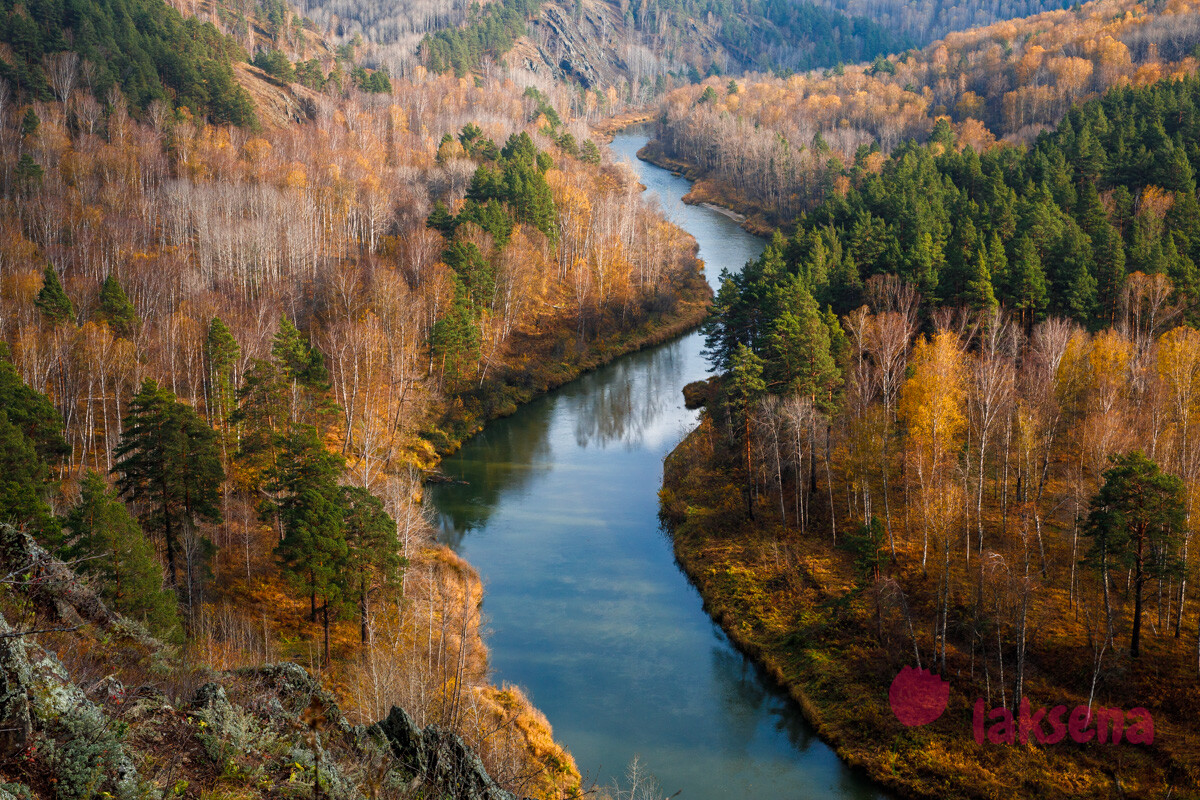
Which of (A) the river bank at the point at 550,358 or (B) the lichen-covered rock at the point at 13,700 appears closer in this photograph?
(B) the lichen-covered rock at the point at 13,700

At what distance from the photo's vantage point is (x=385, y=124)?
113438mm

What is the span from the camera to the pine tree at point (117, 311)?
4906 cm

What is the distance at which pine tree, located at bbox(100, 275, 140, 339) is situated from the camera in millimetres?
49062

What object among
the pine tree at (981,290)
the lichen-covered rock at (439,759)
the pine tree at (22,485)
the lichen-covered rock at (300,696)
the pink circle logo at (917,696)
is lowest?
the pink circle logo at (917,696)

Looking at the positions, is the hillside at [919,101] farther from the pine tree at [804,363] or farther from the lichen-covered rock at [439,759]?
the lichen-covered rock at [439,759]

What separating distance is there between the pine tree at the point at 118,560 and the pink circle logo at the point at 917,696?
24494 mm

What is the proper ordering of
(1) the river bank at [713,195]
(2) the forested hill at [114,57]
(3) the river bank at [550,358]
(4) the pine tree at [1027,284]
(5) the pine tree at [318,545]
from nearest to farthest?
1. (5) the pine tree at [318,545]
2. (4) the pine tree at [1027,284]
3. (3) the river bank at [550,358]
4. (2) the forested hill at [114,57]
5. (1) the river bank at [713,195]

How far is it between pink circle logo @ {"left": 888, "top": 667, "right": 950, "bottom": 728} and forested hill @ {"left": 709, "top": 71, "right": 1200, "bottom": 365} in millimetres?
19967

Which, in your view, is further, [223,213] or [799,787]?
[223,213]

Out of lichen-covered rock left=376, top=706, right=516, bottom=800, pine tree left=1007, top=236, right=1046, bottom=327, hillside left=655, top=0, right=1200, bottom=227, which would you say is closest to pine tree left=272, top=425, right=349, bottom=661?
lichen-covered rock left=376, top=706, right=516, bottom=800

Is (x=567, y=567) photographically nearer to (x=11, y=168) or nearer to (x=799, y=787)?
(x=799, y=787)

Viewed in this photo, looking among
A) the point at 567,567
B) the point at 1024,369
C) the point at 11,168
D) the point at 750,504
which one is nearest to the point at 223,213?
the point at 11,168

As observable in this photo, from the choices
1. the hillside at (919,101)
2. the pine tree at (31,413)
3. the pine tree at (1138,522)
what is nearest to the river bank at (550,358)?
the pine tree at (31,413)

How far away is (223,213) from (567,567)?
45859 mm
